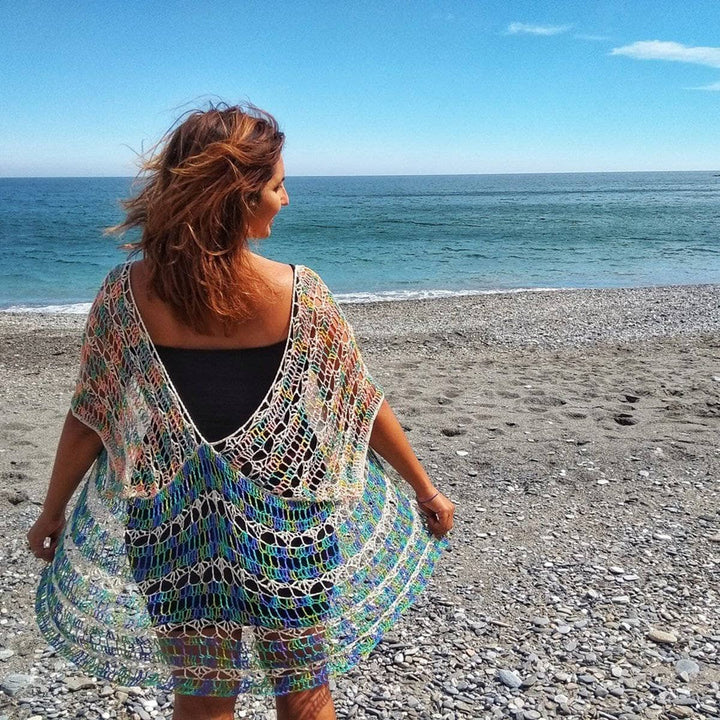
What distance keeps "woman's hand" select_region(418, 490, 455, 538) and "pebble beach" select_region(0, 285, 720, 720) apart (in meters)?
1.15

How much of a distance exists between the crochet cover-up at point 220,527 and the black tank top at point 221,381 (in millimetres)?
19

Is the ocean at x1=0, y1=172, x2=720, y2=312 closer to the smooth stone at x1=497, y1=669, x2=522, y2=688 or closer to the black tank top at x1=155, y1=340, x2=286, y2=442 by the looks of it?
the smooth stone at x1=497, y1=669, x2=522, y2=688

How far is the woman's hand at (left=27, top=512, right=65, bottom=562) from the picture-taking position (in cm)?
190

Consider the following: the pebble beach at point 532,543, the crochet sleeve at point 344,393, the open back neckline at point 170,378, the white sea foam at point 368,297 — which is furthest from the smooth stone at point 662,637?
the white sea foam at point 368,297

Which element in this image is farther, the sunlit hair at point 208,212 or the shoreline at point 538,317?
the shoreline at point 538,317

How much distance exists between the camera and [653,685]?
2975 millimetres

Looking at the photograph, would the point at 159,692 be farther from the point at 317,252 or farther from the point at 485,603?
the point at 317,252

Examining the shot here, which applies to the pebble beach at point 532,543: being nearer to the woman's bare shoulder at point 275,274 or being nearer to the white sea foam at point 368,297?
the woman's bare shoulder at point 275,274

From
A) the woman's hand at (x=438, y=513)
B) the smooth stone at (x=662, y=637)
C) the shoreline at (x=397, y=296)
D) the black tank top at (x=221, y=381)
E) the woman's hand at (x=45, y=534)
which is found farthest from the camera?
the shoreline at (x=397, y=296)

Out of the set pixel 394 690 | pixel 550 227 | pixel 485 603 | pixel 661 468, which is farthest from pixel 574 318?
pixel 550 227

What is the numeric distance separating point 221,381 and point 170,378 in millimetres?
114

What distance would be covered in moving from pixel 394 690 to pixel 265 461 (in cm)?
174

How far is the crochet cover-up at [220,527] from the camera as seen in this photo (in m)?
1.66

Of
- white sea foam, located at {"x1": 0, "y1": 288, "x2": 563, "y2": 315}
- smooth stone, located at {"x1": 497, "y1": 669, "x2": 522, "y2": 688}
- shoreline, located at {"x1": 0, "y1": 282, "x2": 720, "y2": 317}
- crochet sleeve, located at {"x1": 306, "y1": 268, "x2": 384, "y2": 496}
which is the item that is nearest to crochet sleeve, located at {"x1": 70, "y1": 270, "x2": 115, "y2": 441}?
crochet sleeve, located at {"x1": 306, "y1": 268, "x2": 384, "y2": 496}
